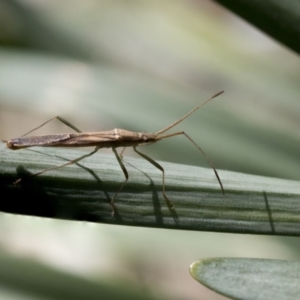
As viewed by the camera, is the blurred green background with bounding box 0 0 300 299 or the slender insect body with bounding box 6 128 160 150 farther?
the blurred green background with bounding box 0 0 300 299

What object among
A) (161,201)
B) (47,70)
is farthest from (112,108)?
(161,201)

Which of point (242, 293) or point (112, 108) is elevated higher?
point (112, 108)

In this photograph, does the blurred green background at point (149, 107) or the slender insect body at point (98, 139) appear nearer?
the slender insect body at point (98, 139)

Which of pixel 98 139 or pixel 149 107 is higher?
pixel 149 107

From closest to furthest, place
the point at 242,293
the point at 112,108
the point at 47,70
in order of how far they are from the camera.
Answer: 1. the point at 242,293
2. the point at 112,108
3. the point at 47,70

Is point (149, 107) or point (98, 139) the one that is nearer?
point (98, 139)

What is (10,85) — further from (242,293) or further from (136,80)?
(242,293)

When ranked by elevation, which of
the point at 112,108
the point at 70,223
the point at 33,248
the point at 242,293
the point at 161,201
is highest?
the point at 112,108

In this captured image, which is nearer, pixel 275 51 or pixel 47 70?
pixel 47 70
